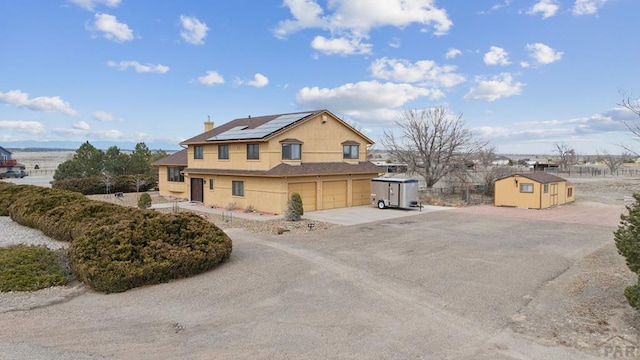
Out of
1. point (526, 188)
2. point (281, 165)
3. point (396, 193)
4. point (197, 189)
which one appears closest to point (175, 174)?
point (197, 189)

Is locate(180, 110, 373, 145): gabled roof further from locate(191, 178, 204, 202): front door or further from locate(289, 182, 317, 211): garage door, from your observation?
locate(289, 182, 317, 211): garage door

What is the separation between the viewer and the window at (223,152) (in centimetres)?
2681

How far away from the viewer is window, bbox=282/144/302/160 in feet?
80.2

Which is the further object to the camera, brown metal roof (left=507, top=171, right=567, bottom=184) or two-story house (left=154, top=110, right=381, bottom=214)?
brown metal roof (left=507, top=171, right=567, bottom=184)

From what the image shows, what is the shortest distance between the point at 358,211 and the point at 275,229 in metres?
8.23

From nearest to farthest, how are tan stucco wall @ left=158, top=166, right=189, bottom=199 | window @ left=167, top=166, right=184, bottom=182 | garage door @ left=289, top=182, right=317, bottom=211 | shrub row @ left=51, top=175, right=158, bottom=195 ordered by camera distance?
garage door @ left=289, top=182, right=317, bottom=211 < tan stucco wall @ left=158, top=166, right=189, bottom=199 < window @ left=167, top=166, right=184, bottom=182 < shrub row @ left=51, top=175, right=158, bottom=195

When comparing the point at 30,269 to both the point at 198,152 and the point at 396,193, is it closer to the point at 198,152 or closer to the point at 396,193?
the point at 198,152

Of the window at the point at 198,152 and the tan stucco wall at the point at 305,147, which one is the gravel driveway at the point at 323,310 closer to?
the tan stucco wall at the point at 305,147

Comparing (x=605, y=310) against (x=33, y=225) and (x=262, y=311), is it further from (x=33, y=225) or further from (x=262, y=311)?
(x=33, y=225)

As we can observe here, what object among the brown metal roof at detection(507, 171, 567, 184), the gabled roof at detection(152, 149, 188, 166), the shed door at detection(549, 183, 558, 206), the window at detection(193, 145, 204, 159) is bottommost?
the shed door at detection(549, 183, 558, 206)

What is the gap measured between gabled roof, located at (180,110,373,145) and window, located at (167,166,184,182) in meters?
2.91

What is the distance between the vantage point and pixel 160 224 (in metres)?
11.7

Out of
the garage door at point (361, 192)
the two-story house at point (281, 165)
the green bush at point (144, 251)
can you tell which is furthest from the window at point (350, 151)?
the green bush at point (144, 251)

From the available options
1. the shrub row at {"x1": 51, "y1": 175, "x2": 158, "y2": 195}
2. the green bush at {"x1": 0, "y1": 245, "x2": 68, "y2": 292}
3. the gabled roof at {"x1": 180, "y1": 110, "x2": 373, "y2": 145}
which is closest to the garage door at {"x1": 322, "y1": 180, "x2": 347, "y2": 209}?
the gabled roof at {"x1": 180, "y1": 110, "x2": 373, "y2": 145}
